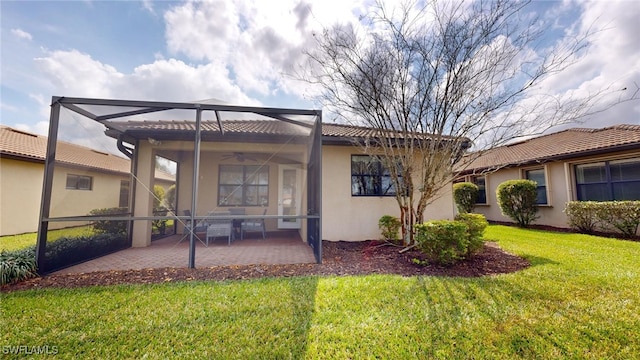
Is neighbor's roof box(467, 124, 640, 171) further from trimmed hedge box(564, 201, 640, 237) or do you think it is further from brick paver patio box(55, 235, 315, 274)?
brick paver patio box(55, 235, 315, 274)

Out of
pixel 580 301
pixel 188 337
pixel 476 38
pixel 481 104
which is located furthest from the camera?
pixel 481 104

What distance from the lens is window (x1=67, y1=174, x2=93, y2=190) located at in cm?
558

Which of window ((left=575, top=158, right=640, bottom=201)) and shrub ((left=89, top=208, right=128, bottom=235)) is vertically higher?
window ((left=575, top=158, right=640, bottom=201))

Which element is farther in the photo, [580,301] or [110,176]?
[110,176]

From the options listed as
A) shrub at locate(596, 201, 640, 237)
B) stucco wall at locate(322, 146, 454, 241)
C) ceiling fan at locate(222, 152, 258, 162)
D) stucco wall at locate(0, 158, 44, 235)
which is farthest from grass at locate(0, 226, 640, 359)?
stucco wall at locate(0, 158, 44, 235)

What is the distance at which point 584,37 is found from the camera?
205 inches

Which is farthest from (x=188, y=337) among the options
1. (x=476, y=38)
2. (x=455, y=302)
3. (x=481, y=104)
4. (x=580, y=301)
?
(x=476, y=38)

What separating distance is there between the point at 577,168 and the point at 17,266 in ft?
57.6

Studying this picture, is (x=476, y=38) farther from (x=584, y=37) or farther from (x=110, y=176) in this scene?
(x=110, y=176)

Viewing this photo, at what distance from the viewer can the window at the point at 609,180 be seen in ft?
28.3

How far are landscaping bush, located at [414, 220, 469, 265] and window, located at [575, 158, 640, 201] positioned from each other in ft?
28.4

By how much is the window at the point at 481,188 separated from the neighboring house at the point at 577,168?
0.61m

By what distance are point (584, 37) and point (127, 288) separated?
10.3m

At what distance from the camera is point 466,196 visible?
522 inches
